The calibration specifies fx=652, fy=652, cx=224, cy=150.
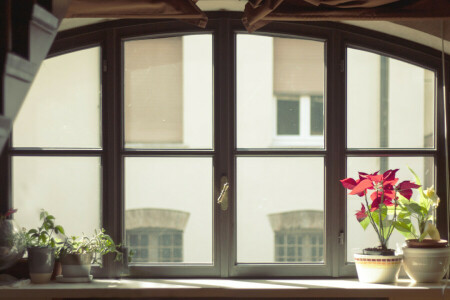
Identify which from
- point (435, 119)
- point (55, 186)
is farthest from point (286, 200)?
point (55, 186)

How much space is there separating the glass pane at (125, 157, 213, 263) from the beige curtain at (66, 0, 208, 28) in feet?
3.37

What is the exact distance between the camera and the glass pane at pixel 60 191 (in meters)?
4.19

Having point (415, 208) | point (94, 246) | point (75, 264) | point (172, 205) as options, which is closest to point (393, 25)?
point (415, 208)

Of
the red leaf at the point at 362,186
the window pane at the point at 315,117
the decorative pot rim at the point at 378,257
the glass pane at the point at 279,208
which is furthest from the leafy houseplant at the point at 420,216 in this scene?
the window pane at the point at 315,117

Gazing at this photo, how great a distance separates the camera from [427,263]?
153 inches

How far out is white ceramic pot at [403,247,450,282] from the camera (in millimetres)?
3873

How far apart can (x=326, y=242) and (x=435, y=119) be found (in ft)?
3.50

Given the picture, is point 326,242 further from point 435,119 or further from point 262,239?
point 435,119

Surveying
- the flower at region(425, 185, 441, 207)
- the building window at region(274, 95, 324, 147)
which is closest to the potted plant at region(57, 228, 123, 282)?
the building window at region(274, 95, 324, 147)

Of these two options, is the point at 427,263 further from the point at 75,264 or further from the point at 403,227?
the point at 75,264

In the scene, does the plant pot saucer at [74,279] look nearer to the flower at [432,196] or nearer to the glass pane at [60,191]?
the glass pane at [60,191]

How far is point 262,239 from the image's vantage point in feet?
13.8

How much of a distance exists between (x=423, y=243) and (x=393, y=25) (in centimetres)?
133

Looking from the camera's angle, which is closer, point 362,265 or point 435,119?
point 362,265
